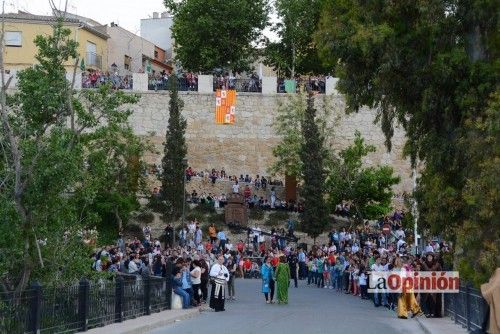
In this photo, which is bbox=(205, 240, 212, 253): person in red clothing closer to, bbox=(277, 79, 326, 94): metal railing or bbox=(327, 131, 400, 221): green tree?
bbox=(327, 131, 400, 221): green tree

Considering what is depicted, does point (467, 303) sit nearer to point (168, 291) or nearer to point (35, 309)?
point (35, 309)

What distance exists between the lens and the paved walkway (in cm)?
2059

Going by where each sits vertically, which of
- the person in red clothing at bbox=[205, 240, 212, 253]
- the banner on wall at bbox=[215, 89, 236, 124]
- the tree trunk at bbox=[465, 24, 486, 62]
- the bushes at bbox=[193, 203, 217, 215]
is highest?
the banner on wall at bbox=[215, 89, 236, 124]

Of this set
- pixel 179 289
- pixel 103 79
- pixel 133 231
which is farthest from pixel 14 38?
pixel 179 289

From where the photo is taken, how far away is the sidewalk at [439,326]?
20.1 meters

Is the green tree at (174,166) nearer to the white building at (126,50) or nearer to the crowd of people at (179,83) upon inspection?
the crowd of people at (179,83)

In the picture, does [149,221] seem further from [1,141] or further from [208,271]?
[1,141]

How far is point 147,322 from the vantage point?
70.4 feet

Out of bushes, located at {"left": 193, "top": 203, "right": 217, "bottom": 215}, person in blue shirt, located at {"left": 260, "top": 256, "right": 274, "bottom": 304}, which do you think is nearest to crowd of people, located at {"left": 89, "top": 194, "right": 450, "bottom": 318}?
person in blue shirt, located at {"left": 260, "top": 256, "right": 274, "bottom": 304}

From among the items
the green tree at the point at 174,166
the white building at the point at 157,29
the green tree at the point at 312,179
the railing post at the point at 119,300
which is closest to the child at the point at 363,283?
the railing post at the point at 119,300

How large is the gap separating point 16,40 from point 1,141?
55755mm

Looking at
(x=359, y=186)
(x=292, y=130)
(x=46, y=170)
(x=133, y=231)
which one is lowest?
(x=133, y=231)

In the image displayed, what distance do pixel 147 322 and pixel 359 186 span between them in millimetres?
Result: 37578

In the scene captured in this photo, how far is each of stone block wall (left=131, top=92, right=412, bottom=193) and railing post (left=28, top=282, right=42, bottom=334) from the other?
168ft
